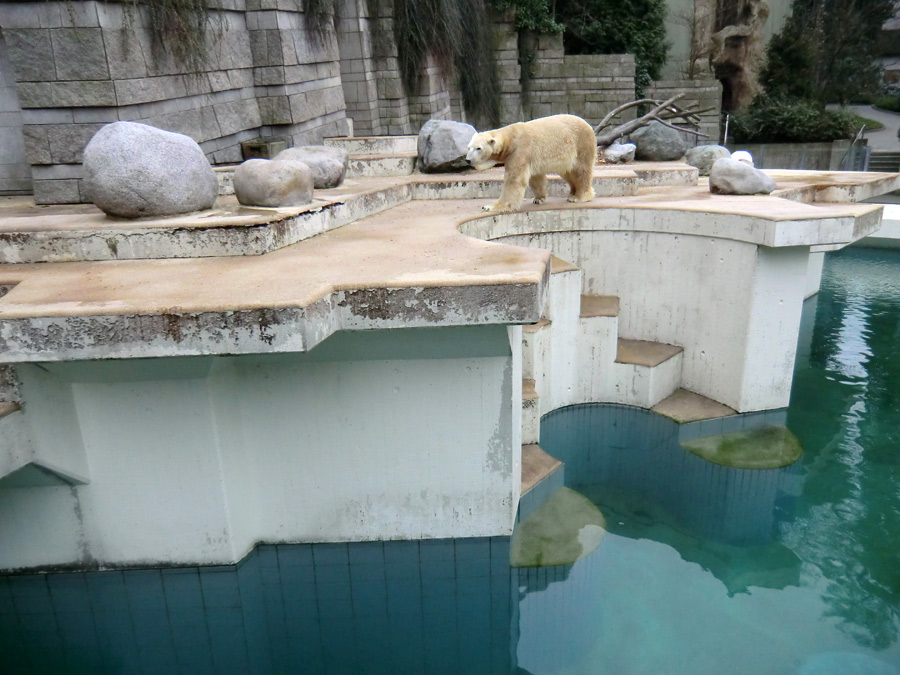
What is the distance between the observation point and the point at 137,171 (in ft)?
14.0

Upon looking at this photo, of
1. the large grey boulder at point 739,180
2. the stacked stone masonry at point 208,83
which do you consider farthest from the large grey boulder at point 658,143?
the stacked stone masonry at point 208,83

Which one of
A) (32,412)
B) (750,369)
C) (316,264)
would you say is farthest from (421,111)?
(32,412)

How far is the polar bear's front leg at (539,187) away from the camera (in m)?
6.51

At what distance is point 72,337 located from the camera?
3041 mm

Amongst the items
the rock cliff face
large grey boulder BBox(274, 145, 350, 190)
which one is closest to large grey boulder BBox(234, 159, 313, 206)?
large grey boulder BBox(274, 145, 350, 190)

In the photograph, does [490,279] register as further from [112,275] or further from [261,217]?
[112,275]

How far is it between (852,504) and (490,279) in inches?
145

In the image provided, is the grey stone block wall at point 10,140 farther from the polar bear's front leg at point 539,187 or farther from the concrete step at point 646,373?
the concrete step at point 646,373

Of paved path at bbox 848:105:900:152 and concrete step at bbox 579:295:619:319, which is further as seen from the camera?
paved path at bbox 848:105:900:152

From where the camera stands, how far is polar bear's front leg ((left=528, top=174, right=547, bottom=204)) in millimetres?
6507

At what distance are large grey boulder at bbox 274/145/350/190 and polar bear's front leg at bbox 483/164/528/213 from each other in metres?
1.50

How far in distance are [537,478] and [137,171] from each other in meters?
3.61

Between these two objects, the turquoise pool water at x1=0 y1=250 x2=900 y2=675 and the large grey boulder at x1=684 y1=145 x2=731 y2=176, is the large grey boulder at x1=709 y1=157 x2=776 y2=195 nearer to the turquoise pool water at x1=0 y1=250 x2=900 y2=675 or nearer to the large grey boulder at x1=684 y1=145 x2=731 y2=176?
the large grey boulder at x1=684 y1=145 x2=731 y2=176

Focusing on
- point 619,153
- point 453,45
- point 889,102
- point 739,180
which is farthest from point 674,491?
point 889,102
